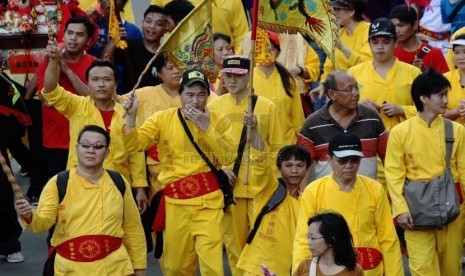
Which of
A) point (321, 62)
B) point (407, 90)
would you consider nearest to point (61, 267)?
point (407, 90)

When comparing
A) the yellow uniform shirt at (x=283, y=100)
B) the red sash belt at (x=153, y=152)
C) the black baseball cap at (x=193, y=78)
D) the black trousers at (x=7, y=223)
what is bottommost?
the black trousers at (x=7, y=223)

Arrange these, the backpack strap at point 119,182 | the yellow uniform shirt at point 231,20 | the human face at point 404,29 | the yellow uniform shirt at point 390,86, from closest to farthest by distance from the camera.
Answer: the backpack strap at point 119,182, the yellow uniform shirt at point 390,86, the human face at point 404,29, the yellow uniform shirt at point 231,20

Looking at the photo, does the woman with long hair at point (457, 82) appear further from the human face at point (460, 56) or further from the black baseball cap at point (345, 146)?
the black baseball cap at point (345, 146)

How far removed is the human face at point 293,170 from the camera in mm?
10156

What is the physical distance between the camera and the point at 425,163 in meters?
10.5

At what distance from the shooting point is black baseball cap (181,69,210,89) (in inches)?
Answer: 409

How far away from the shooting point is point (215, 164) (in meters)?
10.6

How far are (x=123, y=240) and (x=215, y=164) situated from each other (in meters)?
1.33

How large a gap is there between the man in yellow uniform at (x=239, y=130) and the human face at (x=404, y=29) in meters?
2.16

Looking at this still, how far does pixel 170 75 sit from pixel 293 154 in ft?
6.01

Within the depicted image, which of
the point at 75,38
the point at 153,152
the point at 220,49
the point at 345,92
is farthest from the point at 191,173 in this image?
the point at 220,49

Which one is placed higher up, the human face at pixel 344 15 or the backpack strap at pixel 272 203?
→ the human face at pixel 344 15

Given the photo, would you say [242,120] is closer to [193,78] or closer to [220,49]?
[193,78]

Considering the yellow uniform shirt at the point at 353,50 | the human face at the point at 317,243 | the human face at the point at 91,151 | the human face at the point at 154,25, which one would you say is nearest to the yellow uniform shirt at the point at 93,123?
the human face at the point at 91,151
